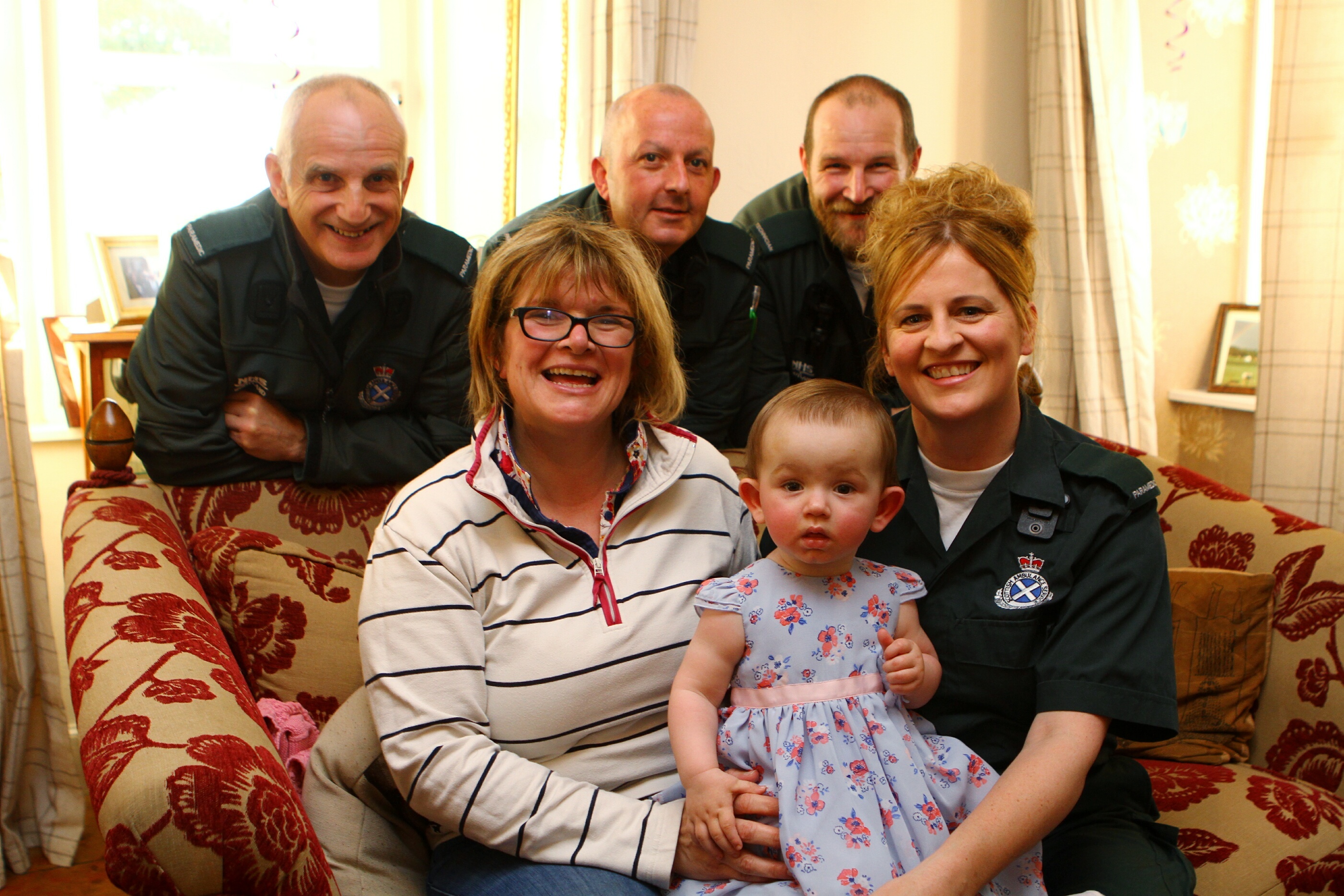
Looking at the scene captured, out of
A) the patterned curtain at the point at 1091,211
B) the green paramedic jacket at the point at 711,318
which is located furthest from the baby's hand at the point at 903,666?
the patterned curtain at the point at 1091,211

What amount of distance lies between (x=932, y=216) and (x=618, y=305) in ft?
1.46

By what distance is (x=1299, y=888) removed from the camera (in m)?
1.54

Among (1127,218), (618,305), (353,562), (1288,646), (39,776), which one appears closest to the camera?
(618,305)

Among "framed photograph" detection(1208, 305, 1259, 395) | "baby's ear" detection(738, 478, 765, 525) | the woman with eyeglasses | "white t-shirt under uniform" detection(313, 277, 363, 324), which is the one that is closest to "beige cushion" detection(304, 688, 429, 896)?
the woman with eyeglasses

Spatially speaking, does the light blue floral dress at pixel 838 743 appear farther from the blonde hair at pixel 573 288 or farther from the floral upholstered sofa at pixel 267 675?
the floral upholstered sofa at pixel 267 675

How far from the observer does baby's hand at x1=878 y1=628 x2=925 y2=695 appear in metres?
1.31

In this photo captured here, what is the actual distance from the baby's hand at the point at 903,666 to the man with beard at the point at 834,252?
1.27m

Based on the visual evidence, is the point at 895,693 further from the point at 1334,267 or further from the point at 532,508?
the point at 1334,267

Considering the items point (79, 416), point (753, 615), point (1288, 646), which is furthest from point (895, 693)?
point (79, 416)

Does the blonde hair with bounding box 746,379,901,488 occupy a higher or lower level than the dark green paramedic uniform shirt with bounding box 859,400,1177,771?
higher

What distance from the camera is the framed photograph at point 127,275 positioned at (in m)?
2.75

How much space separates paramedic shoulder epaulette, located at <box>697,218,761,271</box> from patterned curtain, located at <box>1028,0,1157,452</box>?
5.02 ft

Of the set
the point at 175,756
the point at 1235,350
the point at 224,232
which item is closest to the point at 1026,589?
the point at 175,756

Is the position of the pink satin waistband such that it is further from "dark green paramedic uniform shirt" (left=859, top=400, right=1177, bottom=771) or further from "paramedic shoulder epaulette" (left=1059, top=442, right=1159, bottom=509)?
"paramedic shoulder epaulette" (left=1059, top=442, right=1159, bottom=509)
